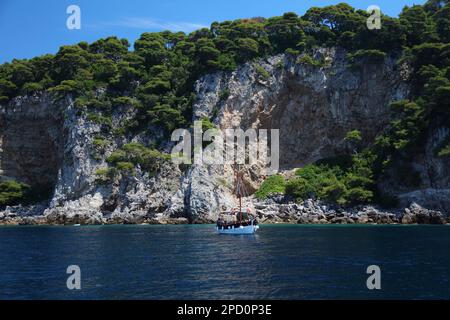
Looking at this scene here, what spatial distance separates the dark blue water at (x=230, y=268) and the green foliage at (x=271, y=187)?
30945 millimetres

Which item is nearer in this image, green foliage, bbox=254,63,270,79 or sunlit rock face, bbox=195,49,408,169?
sunlit rock face, bbox=195,49,408,169

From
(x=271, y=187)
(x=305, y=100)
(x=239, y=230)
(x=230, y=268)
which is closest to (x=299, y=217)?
(x=271, y=187)

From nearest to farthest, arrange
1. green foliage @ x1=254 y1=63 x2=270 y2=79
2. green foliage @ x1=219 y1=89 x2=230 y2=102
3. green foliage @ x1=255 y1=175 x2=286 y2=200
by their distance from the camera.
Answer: green foliage @ x1=255 y1=175 x2=286 y2=200 → green foliage @ x1=219 y1=89 x2=230 y2=102 → green foliage @ x1=254 y1=63 x2=270 y2=79

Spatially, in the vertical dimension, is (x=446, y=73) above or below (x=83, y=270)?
above

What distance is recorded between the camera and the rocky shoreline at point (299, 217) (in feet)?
204

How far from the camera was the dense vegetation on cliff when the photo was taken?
69.7 metres

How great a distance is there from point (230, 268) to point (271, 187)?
49591 millimetres

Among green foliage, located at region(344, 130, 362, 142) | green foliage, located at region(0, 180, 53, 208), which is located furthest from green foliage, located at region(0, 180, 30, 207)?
green foliage, located at region(344, 130, 362, 142)

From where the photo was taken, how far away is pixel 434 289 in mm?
21266

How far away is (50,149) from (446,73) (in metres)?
75.0

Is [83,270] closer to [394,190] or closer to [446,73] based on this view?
[394,190]

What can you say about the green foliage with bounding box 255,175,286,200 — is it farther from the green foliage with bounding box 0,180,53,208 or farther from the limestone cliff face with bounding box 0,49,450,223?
the green foliage with bounding box 0,180,53,208

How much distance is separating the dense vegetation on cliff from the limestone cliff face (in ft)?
7.91
